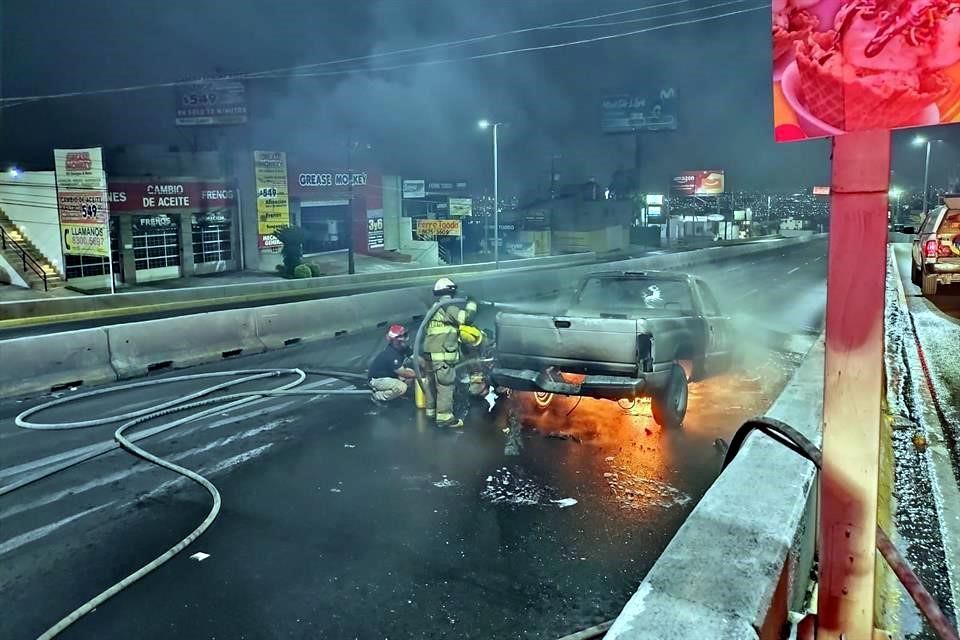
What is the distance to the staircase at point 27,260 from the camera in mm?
26922

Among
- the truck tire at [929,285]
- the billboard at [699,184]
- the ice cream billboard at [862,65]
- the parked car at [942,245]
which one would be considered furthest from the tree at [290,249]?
the billboard at [699,184]

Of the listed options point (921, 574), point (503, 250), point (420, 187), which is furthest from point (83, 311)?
point (503, 250)

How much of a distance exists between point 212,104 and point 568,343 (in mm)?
40837

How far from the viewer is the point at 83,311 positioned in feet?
65.4

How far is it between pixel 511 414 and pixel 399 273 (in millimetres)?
28569

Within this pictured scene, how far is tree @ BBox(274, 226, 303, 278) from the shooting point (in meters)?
34.2

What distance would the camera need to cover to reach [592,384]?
22.4 feet

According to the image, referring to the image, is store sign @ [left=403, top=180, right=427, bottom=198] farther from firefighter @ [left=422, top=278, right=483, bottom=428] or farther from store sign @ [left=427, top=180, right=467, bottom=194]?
firefighter @ [left=422, top=278, right=483, bottom=428]

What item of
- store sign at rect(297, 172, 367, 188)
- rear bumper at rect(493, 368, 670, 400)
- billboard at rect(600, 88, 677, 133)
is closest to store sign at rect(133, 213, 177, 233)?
store sign at rect(297, 172, 367, 188)

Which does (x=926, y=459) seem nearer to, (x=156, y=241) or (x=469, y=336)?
(x=469, y=336)

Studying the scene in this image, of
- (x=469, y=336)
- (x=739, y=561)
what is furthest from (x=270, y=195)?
(x=739, y=561)

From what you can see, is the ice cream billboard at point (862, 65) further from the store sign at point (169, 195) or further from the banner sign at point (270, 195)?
the banner sign at point (270, 195)

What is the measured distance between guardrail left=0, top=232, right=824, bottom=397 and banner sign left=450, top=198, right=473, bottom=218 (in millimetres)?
31357

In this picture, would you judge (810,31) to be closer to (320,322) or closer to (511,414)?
(511,414)
